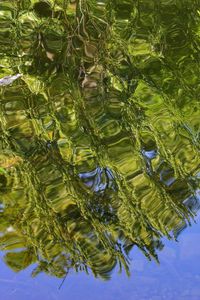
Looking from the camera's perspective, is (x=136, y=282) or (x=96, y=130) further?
(x=96, y=130)

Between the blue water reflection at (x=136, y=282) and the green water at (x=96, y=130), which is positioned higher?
the green water at (x=96, y=130)

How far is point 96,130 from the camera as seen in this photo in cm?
299

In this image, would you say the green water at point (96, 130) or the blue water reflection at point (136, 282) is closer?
the blue water reflection at point (136, 282)

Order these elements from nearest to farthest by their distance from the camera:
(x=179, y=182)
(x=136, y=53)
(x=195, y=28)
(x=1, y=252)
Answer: (x=1, y=252), (x=179, y=182), (x=136, y=53), (x=195, y=28)

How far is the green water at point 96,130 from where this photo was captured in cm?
234

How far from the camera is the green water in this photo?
A: 234cm

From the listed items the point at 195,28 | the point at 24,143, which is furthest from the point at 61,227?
the point at 195,28

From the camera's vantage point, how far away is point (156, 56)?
3729 millimetres

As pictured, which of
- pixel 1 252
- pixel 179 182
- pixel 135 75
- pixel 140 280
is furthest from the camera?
pixel 135 75

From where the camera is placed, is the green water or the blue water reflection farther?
the green water

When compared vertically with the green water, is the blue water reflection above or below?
below

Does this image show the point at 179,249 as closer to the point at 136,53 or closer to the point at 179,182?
the point at 179,182

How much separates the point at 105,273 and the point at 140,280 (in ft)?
0.46

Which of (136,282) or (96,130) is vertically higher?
(96,130)
